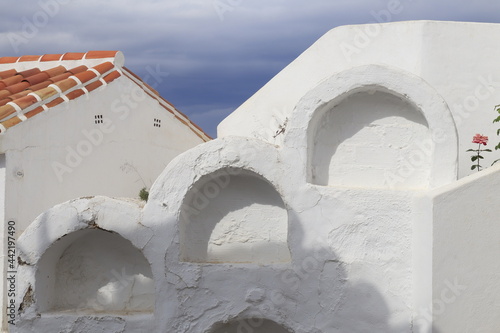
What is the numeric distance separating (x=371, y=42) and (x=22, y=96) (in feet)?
14.9

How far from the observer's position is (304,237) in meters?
6.16

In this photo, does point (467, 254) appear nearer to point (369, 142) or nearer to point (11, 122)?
point (369, 142)

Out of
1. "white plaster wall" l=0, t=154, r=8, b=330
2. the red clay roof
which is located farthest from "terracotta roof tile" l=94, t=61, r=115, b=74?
"white plaster wall" l=0, t=154, r=8, b=330

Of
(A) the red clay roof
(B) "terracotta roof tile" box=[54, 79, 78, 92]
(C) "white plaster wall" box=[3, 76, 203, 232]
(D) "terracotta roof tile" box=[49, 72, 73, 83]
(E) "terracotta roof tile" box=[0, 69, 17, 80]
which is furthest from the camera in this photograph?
(E) "terracotta roof tile" box=[0, 69, 17, 80]

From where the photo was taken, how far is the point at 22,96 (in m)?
8.24

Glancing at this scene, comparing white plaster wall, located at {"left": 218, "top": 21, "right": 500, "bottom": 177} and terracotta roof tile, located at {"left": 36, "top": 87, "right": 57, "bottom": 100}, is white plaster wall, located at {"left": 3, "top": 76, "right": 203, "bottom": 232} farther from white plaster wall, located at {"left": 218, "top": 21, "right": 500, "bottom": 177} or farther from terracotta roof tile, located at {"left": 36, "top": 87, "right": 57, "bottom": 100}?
white plaster wall, located at {"left": 218, "top": 21, "right": 500, "bottom": 177}

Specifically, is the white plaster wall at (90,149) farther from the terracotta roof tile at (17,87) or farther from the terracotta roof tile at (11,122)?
the terracotta roof tile at (17,87)

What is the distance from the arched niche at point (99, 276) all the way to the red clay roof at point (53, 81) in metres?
1.61

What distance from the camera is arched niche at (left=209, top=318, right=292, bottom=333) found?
6.67 metres

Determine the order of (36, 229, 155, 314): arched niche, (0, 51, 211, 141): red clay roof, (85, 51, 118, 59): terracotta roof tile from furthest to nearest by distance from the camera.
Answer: (85, 51, 118, 59): terracotta roof tile < (0, 51, 211, 141): red clay roof < (36, 229, 155, 314): arched niche

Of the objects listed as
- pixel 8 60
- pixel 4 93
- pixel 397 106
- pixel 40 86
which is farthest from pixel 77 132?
pixel 397 106

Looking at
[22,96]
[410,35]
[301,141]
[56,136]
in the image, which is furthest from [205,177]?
[410,35]

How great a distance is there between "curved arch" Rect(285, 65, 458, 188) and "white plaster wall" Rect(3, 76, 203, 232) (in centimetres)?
316

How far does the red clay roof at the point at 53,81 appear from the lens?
779cm
